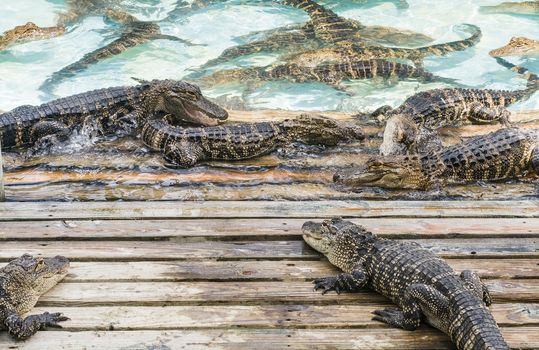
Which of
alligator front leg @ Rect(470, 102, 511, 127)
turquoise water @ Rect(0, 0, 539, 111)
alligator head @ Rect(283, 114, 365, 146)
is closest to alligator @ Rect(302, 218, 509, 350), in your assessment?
alligator head @ Rect(283, 114, 365, 146)

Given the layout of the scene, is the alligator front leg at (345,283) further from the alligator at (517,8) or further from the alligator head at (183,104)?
the alligator at (517,8)

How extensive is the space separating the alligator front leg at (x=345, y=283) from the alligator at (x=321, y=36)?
6.86 m

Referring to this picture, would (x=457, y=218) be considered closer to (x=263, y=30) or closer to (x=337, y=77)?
(x=337, y=77)

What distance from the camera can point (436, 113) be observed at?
6.33 metres

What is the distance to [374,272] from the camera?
11.0 feet

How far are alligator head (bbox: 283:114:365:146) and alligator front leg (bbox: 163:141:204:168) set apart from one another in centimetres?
82

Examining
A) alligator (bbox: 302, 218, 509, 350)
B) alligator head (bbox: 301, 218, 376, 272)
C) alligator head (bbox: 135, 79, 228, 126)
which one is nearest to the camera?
alligator (bbox: 302, 218, 509, 350)

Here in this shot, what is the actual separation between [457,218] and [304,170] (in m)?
1.47

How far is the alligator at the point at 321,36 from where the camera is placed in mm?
10047

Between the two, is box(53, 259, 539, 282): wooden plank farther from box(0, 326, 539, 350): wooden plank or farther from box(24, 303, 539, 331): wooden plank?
box(0, 326, 539, 350): wooden plank

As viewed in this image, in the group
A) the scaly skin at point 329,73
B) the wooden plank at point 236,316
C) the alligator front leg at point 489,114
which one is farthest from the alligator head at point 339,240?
the scaly skin at point 329,73

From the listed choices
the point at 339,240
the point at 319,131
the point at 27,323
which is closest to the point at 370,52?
the point at 319,131

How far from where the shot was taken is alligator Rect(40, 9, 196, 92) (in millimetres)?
9478

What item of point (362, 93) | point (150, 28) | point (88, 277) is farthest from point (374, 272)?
point (150, 28)
